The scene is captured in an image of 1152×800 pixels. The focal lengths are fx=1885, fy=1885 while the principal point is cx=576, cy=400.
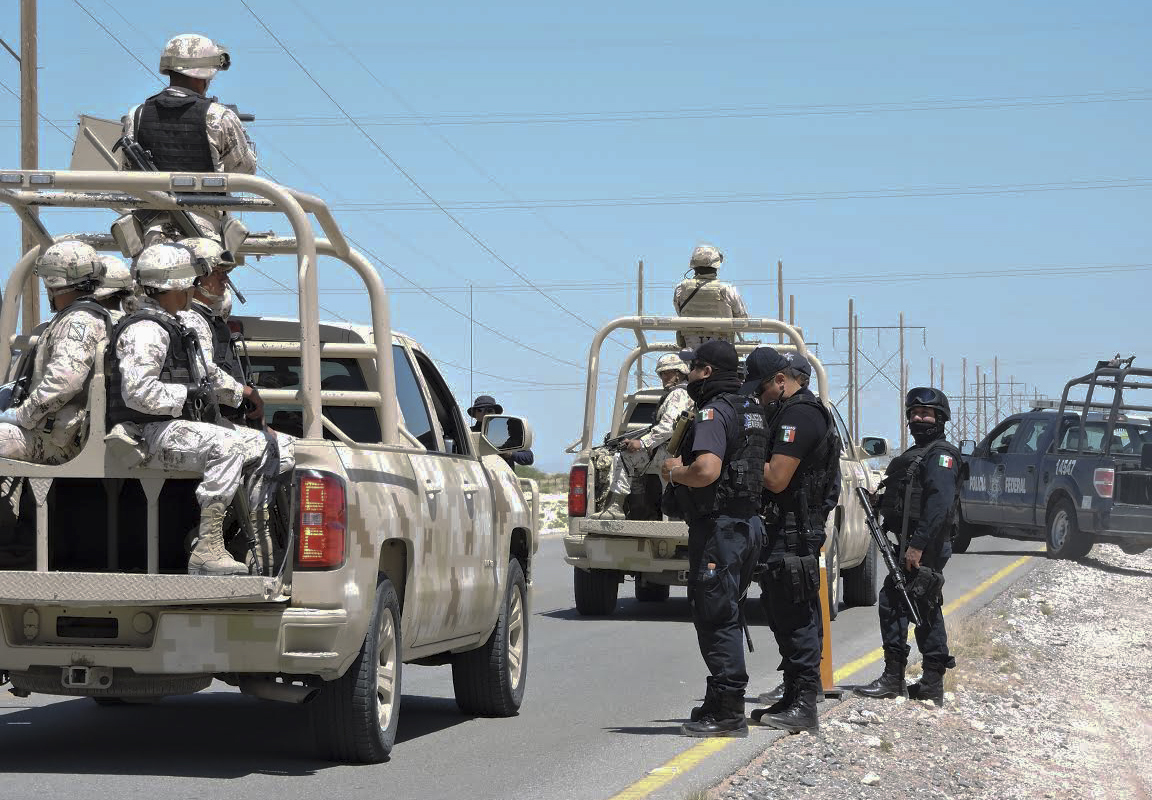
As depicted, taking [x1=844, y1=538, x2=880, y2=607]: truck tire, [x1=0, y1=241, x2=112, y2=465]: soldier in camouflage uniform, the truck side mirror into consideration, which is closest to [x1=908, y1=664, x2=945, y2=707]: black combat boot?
the truck side mirror

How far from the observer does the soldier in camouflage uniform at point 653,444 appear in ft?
49.5

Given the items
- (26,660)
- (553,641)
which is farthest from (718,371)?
(553,641)

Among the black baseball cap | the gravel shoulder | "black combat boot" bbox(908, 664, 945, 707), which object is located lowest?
Result: the gravel shoulder

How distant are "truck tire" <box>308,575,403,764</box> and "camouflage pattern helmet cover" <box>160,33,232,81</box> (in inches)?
108

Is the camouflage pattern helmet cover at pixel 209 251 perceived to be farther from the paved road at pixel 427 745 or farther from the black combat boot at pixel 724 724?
the black combat boot at pixel 724 724

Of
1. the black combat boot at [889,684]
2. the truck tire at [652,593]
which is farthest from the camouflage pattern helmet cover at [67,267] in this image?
the truck tire at [652,593]

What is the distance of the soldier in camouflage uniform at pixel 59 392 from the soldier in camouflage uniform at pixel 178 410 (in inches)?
6.2

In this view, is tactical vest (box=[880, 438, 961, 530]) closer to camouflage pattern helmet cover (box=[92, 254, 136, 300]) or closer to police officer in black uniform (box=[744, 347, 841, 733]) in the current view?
police officer in black uniform (box=[744, 347, 841, 733])

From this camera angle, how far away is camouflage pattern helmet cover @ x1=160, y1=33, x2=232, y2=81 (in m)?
9.07

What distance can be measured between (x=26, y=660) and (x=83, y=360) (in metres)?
1.22

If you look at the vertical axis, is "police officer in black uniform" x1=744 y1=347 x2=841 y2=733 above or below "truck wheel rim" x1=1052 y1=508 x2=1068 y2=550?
above

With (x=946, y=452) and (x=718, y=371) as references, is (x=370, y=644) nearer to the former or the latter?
(x=718, y=371)

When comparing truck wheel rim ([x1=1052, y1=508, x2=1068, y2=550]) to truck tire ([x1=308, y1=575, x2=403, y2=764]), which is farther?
truck wheel rim ([x1=1052, y1=508, x2=1068, y2=550])

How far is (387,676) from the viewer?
825 cm
